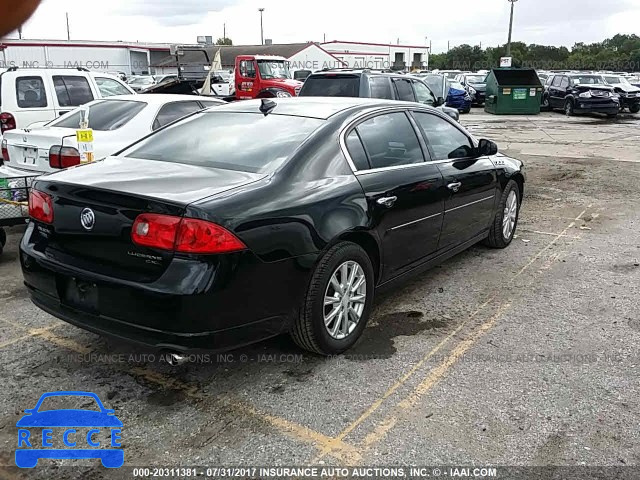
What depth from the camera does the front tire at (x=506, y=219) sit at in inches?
242

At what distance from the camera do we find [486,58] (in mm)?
80000

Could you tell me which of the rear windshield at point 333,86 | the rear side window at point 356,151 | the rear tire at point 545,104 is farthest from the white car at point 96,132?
the rear tire at point 545,104

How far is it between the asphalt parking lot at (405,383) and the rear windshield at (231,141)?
1.22 meters

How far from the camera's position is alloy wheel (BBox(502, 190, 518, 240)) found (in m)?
6.26

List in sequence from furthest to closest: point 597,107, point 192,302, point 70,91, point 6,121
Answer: point 597,107, point 70,91, point 6,121, point 192,302

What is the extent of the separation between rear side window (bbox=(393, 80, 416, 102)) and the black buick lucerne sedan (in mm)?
7401

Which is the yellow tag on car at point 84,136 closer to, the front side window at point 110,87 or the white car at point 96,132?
the white car at point 96,132

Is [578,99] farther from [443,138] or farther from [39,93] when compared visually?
[443,138]

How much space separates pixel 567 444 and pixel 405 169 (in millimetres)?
2194

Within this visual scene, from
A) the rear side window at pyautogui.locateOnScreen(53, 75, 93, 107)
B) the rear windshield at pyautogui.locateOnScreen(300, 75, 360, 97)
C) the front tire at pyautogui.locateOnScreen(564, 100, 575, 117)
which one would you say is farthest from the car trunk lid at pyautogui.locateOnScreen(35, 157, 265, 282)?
the front tire at pyautogui.locateOnScreen(564, 100, 575, 117)

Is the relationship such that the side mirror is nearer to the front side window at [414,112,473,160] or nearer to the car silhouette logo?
the front side window at [414,112,473,160]

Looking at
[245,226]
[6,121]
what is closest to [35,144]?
[6,121]

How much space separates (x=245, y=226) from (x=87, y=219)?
2.92 feet

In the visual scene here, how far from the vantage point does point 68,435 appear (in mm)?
3119
